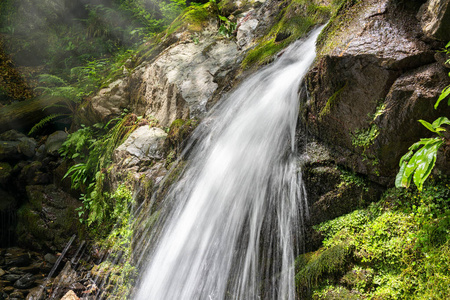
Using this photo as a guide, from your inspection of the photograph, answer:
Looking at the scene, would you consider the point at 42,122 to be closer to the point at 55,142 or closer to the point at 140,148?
the point at 55,142

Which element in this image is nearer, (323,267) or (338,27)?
(323,267)

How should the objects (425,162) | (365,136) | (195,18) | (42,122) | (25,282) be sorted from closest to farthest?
(425,162)
(365,136)
(25,282)
(195,18)
(42,122)

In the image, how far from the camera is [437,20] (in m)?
2.16

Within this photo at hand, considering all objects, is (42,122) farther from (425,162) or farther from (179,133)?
(425,162)

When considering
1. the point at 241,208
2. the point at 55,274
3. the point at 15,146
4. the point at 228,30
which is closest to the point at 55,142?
the point at 15,146

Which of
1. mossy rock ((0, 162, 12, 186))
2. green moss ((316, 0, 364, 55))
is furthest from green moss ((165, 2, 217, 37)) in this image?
mossy rock ((0, 162, 12, 186))

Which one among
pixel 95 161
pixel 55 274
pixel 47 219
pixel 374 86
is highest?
pixel 95 161

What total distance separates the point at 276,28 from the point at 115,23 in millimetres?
9118

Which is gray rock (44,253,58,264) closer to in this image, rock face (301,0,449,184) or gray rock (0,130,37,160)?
gray rock (0,130,37,160)

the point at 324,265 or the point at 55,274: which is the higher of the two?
the point at 55,274

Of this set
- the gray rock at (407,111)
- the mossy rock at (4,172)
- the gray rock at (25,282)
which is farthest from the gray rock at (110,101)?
the gray rock at (407,111)

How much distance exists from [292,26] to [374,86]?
2.84m

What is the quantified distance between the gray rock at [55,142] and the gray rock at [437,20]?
821 centimetres

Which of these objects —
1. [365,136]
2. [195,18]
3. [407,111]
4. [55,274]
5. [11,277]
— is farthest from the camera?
[195,18]
